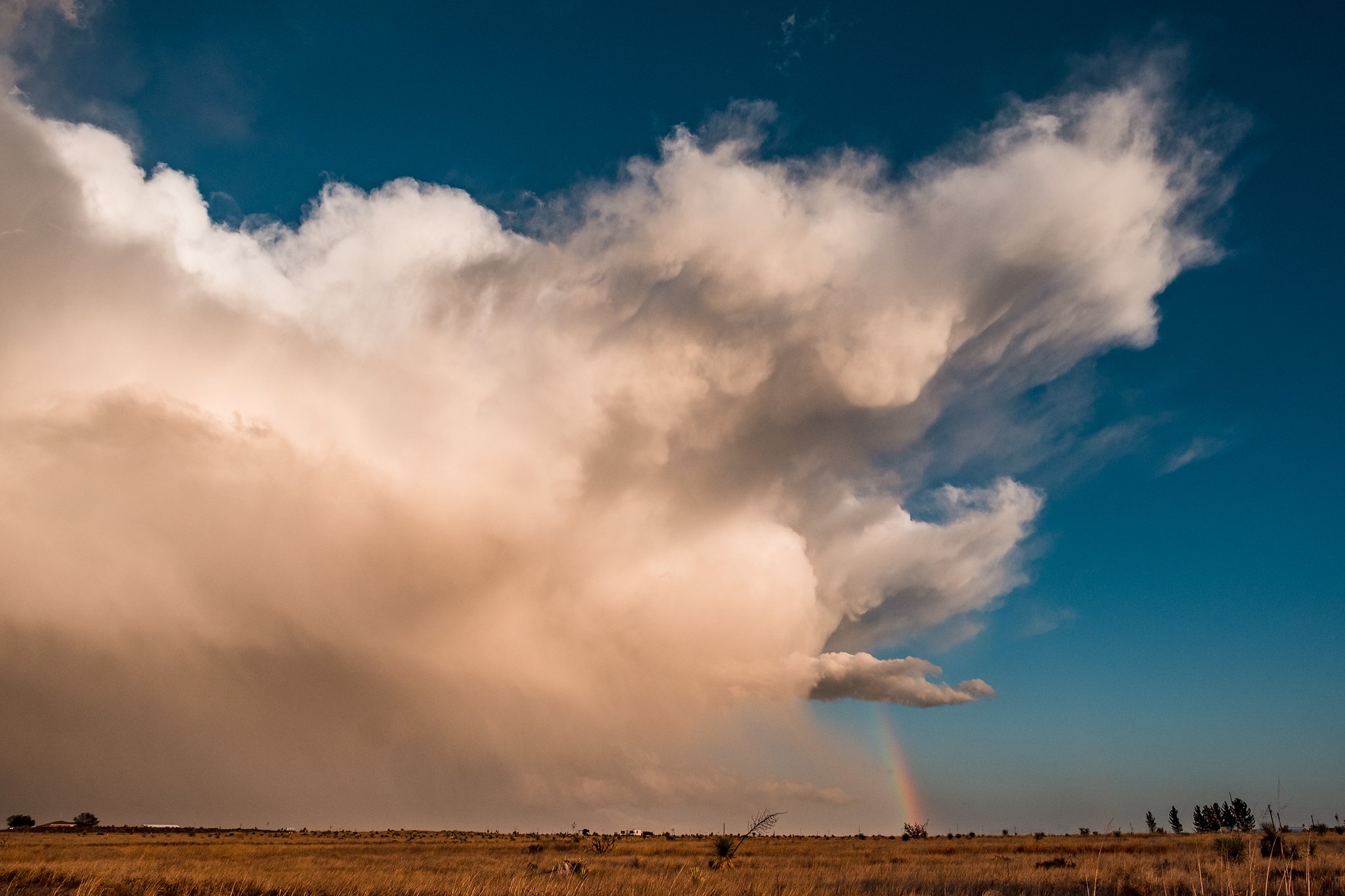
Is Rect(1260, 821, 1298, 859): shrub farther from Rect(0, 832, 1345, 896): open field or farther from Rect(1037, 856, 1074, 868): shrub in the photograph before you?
Rect(1037, 856, 1074, 868): shrub

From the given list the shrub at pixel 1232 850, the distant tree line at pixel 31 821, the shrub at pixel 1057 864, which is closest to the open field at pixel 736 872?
the shrub at pixel 1057 864

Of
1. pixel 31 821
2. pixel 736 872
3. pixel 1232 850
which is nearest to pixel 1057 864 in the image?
pixel 1232 850

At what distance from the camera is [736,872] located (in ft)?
92.1

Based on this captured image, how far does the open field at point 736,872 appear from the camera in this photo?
18344 millimetres

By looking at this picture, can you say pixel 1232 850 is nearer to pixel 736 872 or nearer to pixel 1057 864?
pixel 1057 864

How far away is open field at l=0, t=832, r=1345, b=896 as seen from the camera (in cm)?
1834

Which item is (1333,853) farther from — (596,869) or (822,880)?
(596,869)

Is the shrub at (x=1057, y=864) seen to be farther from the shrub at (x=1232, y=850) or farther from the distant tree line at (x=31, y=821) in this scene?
the distant tree line at (x=31, y=821)

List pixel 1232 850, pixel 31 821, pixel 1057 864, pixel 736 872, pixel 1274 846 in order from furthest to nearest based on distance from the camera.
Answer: pixel 31 821 < pixel 1057 864 < pixel 736 872 < pixel 1232 850 < pixel 1274 846

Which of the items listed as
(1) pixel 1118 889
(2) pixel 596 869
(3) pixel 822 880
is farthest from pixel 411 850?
(1) pixel 1118 889

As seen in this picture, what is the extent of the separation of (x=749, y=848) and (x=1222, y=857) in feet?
122

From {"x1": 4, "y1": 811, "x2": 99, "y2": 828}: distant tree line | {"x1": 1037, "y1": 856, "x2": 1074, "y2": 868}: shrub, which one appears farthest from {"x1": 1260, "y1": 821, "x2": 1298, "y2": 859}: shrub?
{"x1": 4, "y1": 811, "x2": 99, "y2": 828}: distant tree line

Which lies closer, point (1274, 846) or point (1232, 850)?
point (1274, 846)

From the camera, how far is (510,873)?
97.4 feet
